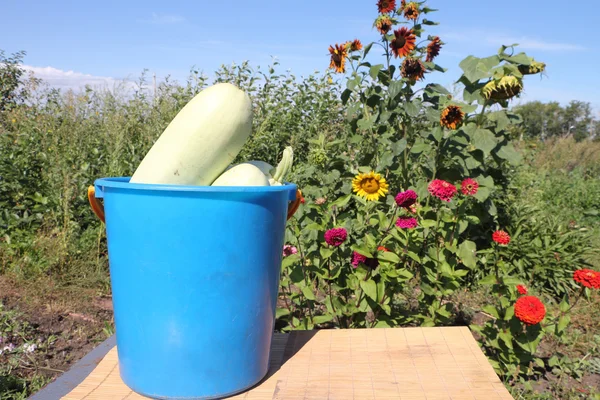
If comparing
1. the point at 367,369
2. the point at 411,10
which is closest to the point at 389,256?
the point at 367,369

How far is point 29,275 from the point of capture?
331 centimetres

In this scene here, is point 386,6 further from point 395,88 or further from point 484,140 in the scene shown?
point 484,140

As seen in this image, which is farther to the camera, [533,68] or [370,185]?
[533,68]

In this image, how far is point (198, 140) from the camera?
5.20ft

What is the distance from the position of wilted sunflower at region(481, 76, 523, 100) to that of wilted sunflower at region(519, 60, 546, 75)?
9.2 inches

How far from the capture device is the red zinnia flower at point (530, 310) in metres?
1.96

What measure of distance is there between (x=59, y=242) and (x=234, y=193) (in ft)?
8.09

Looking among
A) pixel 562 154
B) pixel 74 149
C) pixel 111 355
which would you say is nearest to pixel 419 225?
pixel 111 355

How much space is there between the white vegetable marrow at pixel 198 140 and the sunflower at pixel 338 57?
1646 mm

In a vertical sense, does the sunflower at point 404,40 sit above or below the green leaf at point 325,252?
above

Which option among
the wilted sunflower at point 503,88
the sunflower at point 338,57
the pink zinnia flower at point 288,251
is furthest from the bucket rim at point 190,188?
the sunflower at point 338,57

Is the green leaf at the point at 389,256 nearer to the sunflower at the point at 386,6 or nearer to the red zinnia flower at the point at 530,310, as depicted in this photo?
the red zinnia flower at the point at 530,310

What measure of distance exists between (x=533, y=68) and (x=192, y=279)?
226cm

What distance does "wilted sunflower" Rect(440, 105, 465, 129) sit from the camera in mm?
2543
